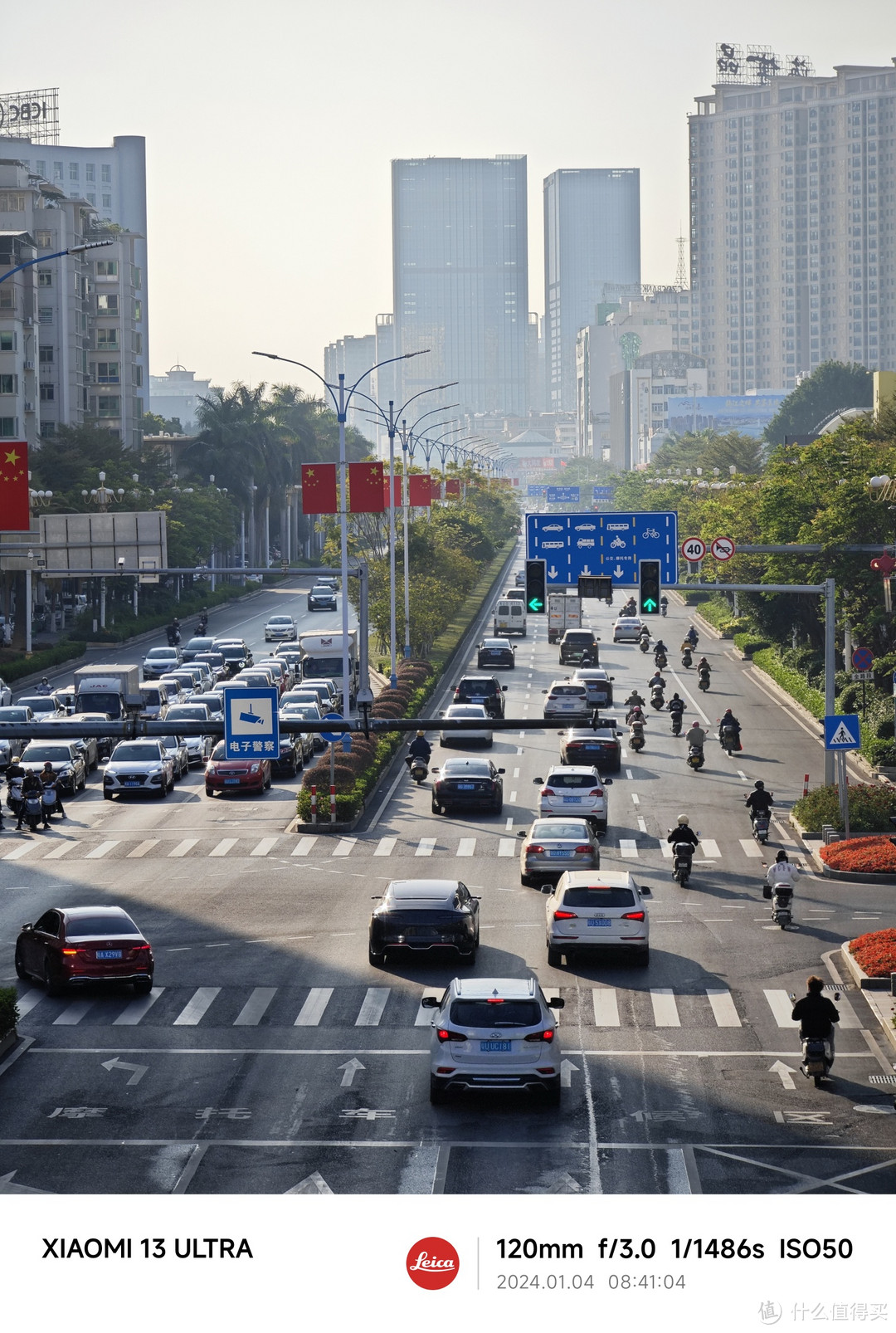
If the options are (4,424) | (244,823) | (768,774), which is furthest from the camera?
(4,424)

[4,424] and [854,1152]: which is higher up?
[4,424]

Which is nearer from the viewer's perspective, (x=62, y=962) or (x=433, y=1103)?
(x=433, y=1103)

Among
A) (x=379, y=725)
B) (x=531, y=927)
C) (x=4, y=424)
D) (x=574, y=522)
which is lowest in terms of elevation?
(x=531, y=927)

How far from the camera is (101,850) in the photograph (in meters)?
43.6

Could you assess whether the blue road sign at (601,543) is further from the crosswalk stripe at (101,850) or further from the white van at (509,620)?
the white van at (509,620)

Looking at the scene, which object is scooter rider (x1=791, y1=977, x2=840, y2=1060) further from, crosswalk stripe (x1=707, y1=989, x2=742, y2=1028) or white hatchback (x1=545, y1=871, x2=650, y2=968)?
white hatchback (x1=545, y1=871, x2=650, y2=968)

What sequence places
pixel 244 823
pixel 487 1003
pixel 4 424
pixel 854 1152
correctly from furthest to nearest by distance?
pixel 4 424
pixel 244 823
pixel 487 1003
pixel 854 1152

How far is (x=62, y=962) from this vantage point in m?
28.4

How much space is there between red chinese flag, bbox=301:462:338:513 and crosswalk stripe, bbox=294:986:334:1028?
18.6 meters

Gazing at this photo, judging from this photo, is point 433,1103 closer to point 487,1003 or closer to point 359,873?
point 487,1003

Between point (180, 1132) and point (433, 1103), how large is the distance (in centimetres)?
309

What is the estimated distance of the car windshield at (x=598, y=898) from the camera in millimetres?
30062

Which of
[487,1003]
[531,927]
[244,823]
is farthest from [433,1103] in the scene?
[244,823]

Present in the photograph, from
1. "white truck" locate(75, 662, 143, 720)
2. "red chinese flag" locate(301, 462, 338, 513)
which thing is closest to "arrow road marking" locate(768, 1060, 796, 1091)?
"red chinese flag" locate(301, 462, 338, 513)
